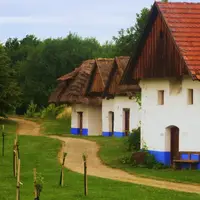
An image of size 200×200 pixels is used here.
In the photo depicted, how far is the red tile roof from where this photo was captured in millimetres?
29828

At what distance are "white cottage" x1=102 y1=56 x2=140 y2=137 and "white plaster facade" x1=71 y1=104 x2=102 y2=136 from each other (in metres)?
2.83

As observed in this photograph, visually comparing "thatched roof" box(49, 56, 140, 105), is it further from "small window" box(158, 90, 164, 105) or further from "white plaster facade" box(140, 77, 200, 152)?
"small window" box(158, 90, 164, 105)

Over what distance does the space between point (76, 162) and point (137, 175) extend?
15.9 ft

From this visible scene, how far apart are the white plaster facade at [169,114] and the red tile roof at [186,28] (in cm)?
115

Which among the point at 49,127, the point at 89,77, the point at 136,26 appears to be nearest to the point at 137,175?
the point at 89,77

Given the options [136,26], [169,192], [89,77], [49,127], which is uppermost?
[136,26]

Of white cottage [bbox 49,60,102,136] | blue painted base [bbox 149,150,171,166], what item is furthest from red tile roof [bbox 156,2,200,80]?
white cottage [bbox 49,60,102,136]

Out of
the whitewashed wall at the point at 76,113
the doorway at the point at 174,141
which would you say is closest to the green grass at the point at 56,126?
the whitewashed wall at the point at 76,113

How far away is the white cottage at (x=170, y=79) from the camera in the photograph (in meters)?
30.5

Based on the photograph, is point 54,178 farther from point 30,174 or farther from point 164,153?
point 164,153

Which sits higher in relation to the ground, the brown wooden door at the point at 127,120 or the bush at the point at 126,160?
the brown wooden door at the point at 127,120

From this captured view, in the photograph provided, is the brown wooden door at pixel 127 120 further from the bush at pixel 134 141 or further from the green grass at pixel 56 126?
the bush at pixel 134 141

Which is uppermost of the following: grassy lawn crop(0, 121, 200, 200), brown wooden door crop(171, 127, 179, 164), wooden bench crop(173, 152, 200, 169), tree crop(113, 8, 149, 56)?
tree crop(113, 8, 149, 56)

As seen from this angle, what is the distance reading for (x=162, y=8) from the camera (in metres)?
31.9
